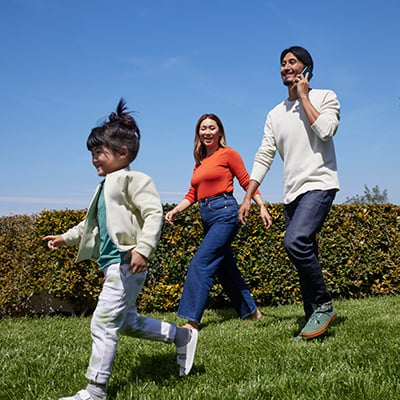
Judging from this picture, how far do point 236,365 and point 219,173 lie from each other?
83.3 inches

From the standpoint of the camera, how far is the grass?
9.24 feet

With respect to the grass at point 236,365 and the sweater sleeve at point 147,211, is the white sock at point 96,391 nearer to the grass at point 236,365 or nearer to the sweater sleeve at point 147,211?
the grass at point 236,365

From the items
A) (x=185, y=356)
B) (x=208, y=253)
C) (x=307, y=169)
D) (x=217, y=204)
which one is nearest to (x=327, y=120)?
(x=307, y=169)

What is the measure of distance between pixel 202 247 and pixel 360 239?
381 centimetres

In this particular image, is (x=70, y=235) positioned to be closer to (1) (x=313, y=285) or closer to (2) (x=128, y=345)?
(2) (x=128, y=345)

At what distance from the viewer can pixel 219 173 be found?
495cm

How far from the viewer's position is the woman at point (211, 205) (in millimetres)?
4812

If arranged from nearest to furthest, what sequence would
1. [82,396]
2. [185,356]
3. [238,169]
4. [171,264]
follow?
[82,396], [185,356], [238,169], [171,264]

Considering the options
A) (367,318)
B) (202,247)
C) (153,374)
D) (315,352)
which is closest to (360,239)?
(367,318)

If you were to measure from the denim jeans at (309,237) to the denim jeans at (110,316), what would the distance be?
1407 mm

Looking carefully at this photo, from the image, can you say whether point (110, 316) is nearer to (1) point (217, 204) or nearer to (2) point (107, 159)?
(2) point (107, 159)

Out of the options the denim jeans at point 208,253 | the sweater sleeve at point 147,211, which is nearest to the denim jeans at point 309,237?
the denim jeans at point 208,253

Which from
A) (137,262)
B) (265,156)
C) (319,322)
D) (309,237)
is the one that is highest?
(265,156)

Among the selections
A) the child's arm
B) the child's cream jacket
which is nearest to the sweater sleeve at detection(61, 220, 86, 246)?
the child's arm
